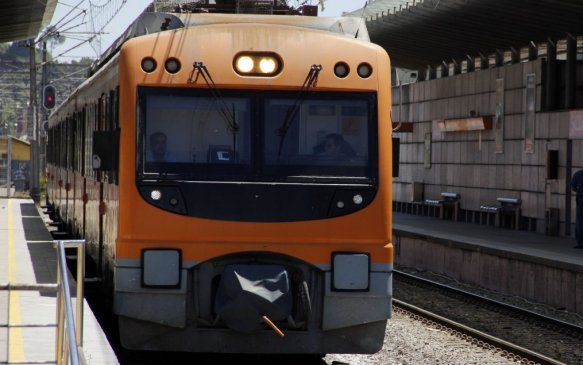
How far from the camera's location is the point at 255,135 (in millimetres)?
9953

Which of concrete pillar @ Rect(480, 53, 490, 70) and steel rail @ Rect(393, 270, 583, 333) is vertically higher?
concrete pillar @ Rect(480, 53, 490, 70)

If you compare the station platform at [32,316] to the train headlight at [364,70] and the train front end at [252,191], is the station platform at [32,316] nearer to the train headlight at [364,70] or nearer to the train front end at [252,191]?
the train front end at [252,191]

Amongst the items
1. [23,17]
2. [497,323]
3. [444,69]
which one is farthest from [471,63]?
[497,323]

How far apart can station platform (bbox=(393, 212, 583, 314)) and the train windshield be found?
8.03 m

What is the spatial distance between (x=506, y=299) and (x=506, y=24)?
22.4 feet

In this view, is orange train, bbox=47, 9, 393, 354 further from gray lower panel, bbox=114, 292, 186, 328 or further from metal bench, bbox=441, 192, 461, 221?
metal bench, bbox=441, 192, 461, 221

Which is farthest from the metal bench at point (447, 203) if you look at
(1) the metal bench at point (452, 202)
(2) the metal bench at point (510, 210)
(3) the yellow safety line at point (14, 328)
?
(3) the yellow safety line at point (14, 328)

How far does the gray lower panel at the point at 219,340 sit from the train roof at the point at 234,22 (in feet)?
7.88

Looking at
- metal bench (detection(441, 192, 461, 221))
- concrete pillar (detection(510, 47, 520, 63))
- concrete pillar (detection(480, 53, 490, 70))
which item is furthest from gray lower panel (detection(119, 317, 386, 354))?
metal bench (detection(441, 192, 461, 221))

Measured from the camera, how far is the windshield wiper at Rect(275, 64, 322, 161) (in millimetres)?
9977

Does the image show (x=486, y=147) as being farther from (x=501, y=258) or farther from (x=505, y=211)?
(x=501, y=258)

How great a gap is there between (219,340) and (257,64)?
221cm

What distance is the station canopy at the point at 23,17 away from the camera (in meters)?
23.8

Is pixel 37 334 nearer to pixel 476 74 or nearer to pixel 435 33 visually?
pixel 435 33
